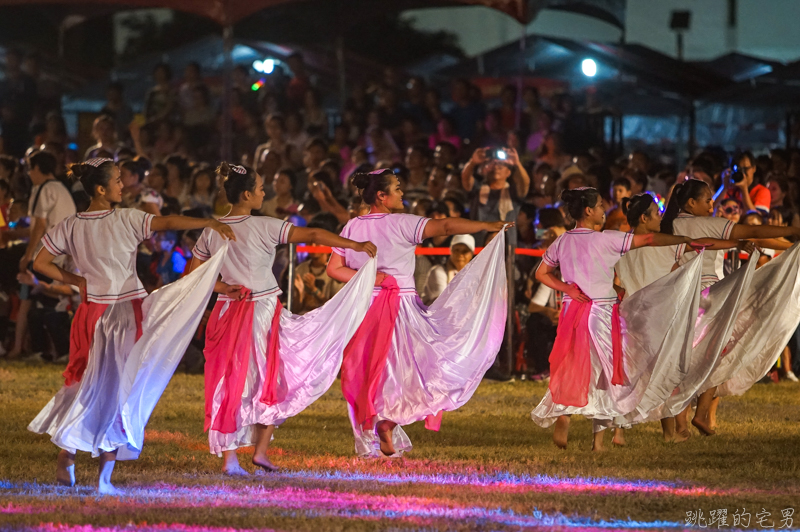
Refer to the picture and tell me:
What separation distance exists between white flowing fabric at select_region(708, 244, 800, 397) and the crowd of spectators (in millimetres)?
1420

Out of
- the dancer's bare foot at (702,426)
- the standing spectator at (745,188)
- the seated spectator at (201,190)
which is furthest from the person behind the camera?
the seated spectator at (201,190)

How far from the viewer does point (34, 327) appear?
45.9 feet

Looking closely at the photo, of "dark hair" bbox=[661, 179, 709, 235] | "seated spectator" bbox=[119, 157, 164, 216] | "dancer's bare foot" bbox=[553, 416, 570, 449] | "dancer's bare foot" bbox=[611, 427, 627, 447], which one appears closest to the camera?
"dancer's bare foot" bbox=[553, 416, 570, 449]

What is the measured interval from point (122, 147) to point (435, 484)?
10.2 metres

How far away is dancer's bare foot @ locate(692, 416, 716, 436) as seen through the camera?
9.03m

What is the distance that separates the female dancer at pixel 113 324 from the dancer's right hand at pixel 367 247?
2.51 ft

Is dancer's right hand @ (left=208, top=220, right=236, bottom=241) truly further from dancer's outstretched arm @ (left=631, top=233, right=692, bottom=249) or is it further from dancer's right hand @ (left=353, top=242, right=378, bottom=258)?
dancer's outstretched arm @ (left=631, top=233, right=692, bottom=249)

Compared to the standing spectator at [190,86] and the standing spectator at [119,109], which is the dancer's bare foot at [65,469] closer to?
the standing spectator at [190,86]

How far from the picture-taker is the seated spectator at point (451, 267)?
40.2 feet

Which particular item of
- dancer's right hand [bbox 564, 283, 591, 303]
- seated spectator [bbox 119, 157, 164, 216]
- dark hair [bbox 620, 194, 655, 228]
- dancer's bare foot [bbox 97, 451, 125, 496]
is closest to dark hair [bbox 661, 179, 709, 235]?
dark hair [bbox 620, 194, 655, 228]

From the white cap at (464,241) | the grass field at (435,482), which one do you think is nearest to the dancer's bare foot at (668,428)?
the grass field at (435,482)

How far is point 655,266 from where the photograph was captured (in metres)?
9.56

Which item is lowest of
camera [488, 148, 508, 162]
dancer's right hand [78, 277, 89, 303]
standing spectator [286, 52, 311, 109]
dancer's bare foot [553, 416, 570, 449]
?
dancer's bare foot [553, 416, 570, 449]

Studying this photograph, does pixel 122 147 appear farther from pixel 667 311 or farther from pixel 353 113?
pixel 667 311
